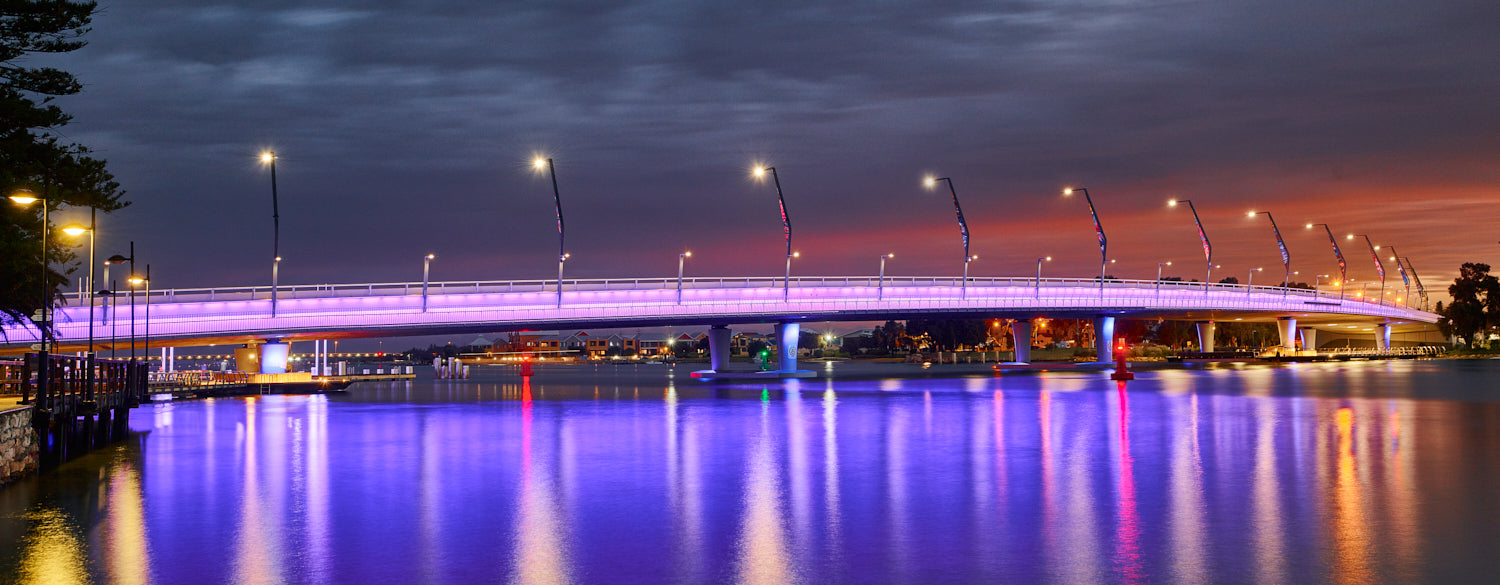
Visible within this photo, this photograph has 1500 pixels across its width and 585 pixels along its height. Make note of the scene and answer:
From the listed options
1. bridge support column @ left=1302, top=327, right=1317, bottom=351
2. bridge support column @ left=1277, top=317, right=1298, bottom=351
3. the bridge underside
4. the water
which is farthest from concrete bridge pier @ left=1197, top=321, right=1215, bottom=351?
the water

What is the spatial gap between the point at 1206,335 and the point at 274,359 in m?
113

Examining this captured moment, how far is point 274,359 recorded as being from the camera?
78500 millimetres

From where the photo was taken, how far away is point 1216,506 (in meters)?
16.6

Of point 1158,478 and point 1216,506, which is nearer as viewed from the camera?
point 1216,506

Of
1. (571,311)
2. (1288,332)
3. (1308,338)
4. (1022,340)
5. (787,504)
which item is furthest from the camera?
(1308,338)

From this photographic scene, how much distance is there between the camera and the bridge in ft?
238

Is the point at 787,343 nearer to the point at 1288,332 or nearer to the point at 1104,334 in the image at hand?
the point at 1104,334

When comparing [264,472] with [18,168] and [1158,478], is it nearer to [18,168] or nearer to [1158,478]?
[1158,478]

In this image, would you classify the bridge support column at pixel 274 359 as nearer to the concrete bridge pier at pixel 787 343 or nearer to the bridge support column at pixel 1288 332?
the concrete bridge pier at pixel 787 343

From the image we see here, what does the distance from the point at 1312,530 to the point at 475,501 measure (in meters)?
11.2

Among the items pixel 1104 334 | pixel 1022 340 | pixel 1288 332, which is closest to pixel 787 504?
pixel 1104 334

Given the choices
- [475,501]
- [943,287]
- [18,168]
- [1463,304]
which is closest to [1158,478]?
[475,501]

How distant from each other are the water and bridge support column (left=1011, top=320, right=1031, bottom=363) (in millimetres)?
86625

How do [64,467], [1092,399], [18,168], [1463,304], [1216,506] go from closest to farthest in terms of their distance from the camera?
[1216,506], [64,467], [18,168], [1092,399], [1463,304]
